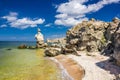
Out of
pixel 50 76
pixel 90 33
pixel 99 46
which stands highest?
pixel 90 33

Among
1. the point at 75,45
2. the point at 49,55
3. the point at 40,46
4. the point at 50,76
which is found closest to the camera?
the point at 50,76

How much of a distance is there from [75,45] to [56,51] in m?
12.4

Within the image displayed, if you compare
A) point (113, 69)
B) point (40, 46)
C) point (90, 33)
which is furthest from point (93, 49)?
point (40, 46)

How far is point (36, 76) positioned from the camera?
2925cm

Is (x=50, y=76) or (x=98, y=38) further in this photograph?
(x=98, y=38)

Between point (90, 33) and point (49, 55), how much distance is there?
16633 mm

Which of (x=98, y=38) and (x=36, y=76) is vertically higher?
(x=98, y=38)

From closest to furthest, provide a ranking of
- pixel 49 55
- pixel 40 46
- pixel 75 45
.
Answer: pixel 49 55
pixel 75 45
pixel 40 46

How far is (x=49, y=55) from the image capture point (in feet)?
187

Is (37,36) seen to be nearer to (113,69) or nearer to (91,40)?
(91,40)

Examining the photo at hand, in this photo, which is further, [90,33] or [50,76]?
[90,33]

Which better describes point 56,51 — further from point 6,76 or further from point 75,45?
point 6,76

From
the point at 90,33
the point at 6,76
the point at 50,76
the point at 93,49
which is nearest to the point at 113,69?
the point at 50,76

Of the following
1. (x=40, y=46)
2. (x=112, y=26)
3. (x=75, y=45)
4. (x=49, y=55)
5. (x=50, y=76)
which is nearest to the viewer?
(x=50, y=76)
